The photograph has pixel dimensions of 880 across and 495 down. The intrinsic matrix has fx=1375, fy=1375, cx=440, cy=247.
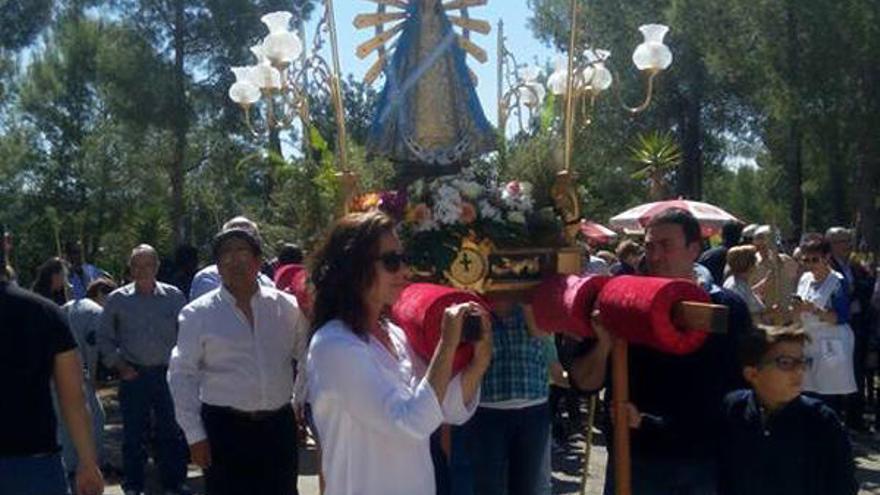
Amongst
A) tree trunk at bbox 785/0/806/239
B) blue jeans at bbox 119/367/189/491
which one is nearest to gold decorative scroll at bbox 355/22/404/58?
blue jeans at bbox 119/367/189/491

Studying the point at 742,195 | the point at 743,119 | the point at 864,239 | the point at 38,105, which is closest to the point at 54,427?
the point at 864,239

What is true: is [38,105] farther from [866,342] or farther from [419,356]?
[419,356]

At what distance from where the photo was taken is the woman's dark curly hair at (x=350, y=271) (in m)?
4.05

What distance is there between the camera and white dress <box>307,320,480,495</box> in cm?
383

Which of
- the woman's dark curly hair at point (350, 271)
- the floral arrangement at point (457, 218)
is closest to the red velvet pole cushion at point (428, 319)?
the woman's dark curly hair at point (350, 271)

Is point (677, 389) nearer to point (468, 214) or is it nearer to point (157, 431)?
point (468, 214)

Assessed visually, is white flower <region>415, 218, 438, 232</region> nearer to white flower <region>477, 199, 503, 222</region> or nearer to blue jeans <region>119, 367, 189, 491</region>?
white flower <region>477, 199, 503, 222</region>

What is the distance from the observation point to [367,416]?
3828 mm

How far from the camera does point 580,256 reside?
231 inches

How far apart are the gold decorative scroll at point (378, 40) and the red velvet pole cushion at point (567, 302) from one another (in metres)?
1.85

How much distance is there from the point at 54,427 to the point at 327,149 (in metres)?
2.07

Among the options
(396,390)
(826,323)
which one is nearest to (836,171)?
(826,323)

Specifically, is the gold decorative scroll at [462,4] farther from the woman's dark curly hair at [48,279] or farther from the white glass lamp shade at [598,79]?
the woman's dark curly hair at [48,279]

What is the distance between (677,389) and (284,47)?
2979 millimetres
